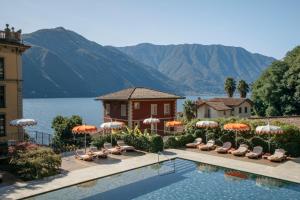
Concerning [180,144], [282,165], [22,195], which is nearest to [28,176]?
[22,195]

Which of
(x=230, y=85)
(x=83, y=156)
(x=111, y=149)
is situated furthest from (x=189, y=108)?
(x=83, y=156)

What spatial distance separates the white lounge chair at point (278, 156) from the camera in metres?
26.3

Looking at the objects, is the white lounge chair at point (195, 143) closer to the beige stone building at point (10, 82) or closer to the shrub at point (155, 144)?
the shrub at point (155, 144)

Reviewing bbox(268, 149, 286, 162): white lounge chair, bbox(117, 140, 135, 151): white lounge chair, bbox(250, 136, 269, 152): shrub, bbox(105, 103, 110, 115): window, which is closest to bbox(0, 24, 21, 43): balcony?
bbox(117, 140, 135, 151): white lounge chair

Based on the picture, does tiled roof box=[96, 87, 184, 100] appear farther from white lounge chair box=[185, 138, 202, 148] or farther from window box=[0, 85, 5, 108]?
window box=[0, 85, 5, 108]

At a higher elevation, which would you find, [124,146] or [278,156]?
[124,146]

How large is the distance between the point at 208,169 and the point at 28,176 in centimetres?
1327

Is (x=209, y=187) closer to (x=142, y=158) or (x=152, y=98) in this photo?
(x=142, y=158)

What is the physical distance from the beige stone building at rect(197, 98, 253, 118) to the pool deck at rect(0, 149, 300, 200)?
3646 centimetres

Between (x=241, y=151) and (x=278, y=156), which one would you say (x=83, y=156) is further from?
(x=278, y=156)

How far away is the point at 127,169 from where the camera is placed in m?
23.9

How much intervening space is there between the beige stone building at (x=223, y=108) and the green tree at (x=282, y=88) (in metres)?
5.02

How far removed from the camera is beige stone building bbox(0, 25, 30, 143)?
29172mm

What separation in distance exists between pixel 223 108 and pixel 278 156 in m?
39.8
